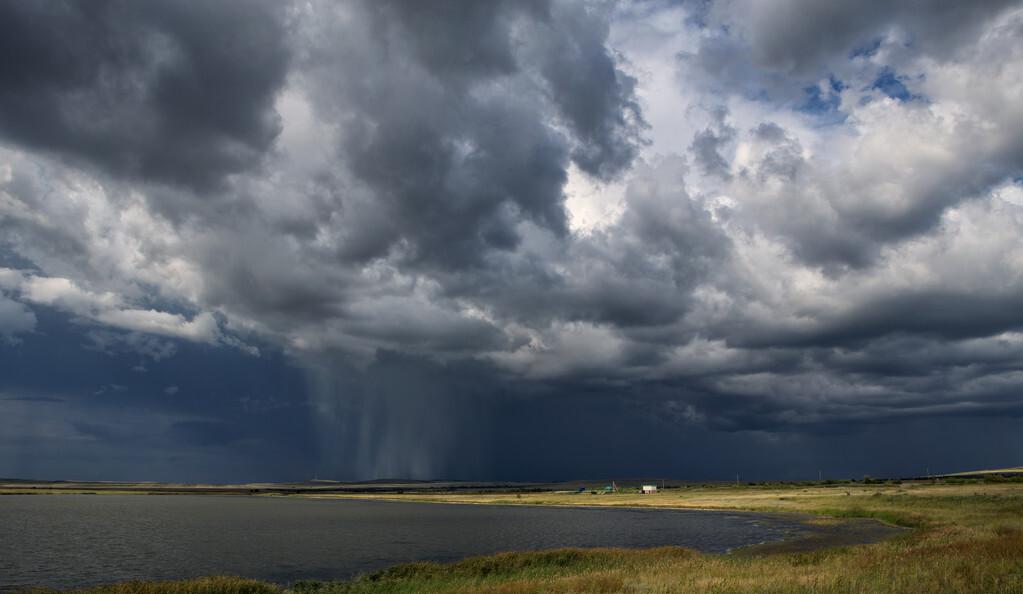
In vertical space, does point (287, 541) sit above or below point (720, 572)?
below

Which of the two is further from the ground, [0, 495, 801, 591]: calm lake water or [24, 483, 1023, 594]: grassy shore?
[24, 483, 1023, 594]: grassy shore

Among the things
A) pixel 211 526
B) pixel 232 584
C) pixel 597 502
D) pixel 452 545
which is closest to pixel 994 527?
pixel 452 545

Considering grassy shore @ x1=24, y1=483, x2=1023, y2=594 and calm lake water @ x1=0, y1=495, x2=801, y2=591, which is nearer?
grassy shore @ x1=24, y1=483, x2=1023, y2=594

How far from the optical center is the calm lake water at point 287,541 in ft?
171

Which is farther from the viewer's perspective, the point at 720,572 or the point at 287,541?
the point at 287,541

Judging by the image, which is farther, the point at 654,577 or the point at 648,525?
the point at 648,525

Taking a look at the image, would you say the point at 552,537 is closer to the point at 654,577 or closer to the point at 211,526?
the point at 654,577

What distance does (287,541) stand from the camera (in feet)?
250

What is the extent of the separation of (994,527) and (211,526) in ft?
321

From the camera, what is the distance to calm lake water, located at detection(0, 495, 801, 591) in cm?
5209

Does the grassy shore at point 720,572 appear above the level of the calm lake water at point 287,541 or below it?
above

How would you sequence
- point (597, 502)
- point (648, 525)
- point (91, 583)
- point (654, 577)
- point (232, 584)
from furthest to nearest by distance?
point (597, 502) < point (648, 525) < point (91, 583) < point (232, 584) < point (654, 577)

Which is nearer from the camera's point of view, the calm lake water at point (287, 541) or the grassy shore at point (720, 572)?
the grassy shore at point (720, 572)

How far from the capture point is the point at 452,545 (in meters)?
72.3
